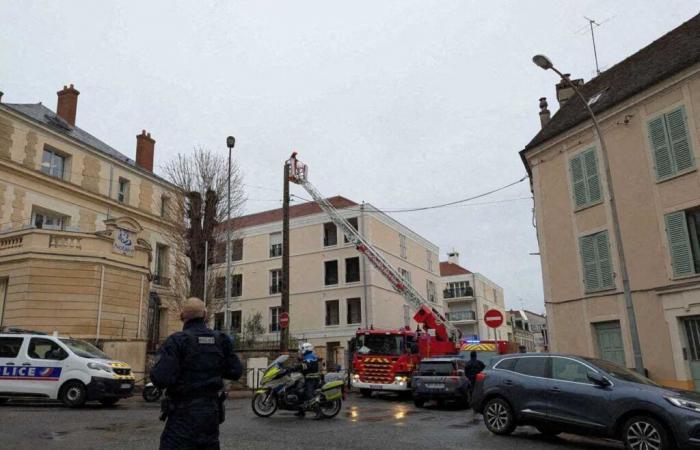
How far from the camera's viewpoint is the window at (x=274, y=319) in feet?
134

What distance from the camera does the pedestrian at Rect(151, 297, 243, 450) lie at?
13.6 feet

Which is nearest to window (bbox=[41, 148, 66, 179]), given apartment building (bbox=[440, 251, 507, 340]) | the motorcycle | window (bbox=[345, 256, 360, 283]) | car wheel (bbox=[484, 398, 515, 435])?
window (bbox=[345, 256, 360, 283])

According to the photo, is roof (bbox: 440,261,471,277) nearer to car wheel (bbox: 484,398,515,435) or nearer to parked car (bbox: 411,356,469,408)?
parked car (bbox: 411,356,469,408)

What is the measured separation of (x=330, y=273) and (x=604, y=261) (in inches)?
1050

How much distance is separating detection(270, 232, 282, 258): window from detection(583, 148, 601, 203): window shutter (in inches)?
1144

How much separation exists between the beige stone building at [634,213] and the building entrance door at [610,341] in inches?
1.2

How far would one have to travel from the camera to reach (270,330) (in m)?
40.9

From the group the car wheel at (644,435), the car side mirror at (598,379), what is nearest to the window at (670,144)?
the car side mirror at (598,379)

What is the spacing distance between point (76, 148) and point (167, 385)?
2857 cm

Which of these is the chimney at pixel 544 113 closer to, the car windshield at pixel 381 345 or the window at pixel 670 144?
the window at pixel 670 144

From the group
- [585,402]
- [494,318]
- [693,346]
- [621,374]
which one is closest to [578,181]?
[494,318]

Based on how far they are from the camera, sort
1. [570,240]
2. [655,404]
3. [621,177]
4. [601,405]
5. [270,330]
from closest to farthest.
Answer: [655,404] → [601,405] → [621,177] → [570,240] → [270,330]

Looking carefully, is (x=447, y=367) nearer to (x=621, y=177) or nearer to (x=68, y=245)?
(x=621, y=177)

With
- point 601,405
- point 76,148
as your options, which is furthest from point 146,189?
point 601,405
